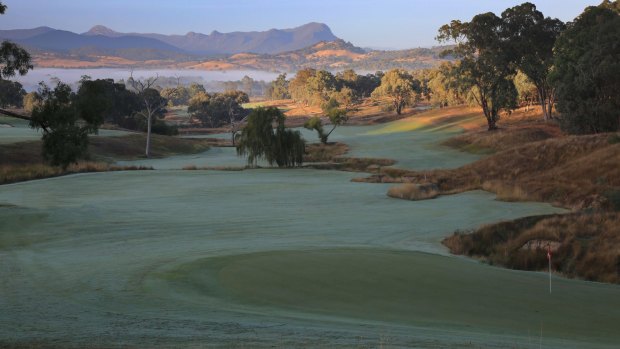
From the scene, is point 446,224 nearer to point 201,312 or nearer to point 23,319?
point 201,312

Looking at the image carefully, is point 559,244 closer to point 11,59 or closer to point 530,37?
point 11,59

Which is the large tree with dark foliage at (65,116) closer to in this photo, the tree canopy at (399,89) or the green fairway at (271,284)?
the green fairway at (271,284)

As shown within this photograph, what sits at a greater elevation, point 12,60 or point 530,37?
point 530,37

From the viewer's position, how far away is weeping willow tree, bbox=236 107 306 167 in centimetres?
6287

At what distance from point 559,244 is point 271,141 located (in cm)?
4345

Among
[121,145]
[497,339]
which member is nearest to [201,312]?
[497,339]

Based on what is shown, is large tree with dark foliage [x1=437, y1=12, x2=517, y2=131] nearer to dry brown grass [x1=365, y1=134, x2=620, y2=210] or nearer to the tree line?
the tree line

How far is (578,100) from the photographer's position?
64.7m

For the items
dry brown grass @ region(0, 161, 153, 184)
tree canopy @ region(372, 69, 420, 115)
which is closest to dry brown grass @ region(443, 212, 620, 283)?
dry brown grass @ region(0, 161, 153, 184)

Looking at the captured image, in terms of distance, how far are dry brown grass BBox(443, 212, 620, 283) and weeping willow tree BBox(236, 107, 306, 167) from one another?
38.6 m

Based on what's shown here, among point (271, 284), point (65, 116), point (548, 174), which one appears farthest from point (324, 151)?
point (271, 284)

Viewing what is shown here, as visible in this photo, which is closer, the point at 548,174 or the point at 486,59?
the point at 548,174

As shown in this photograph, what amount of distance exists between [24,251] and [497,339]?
46.0 ft

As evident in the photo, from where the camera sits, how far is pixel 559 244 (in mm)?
21234
